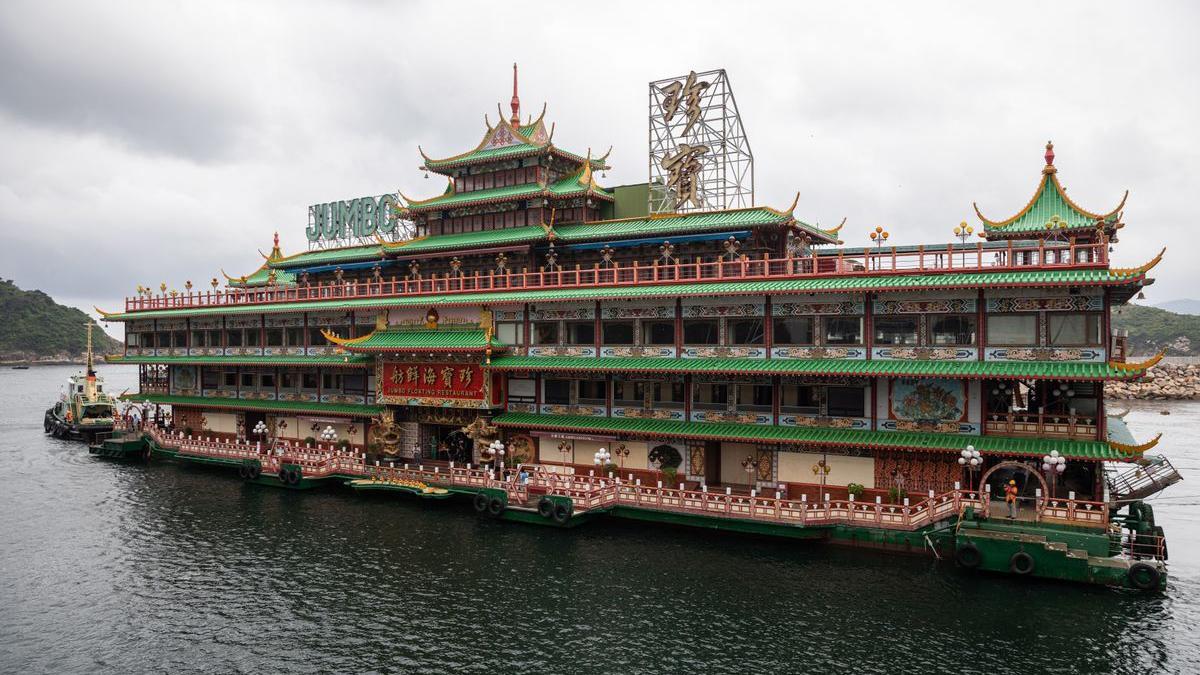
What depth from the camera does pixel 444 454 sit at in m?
53.1

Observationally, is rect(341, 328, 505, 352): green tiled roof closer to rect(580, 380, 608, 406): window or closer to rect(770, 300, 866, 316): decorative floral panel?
rect(580, 380, 608, 406): window

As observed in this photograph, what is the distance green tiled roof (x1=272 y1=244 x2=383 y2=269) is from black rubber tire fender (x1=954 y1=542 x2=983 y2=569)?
47163 millimetres

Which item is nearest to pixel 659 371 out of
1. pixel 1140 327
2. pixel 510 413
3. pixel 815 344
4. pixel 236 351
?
pixel 815 344

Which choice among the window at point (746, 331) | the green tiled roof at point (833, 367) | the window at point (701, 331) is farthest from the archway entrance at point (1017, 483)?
the window at point (701, 331)

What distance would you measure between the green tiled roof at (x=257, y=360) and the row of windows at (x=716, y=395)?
15.3 meters

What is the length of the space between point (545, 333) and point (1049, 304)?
89.4 feet

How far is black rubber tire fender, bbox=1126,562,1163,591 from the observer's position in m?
29.7

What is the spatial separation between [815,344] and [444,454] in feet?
86.5

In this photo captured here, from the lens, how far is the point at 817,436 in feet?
126

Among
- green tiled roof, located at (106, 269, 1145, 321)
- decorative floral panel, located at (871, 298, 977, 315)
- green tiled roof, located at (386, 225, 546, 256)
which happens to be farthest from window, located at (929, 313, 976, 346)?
green tiled roof, located at (386, 225, 546, 256)

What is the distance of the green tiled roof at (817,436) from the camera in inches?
1326

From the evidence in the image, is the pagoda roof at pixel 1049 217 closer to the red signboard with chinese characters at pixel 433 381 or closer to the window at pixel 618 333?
the window at pixel 618 333

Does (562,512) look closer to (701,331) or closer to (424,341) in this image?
(701,331)

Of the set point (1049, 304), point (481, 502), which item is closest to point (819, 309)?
point (1049, 304)
